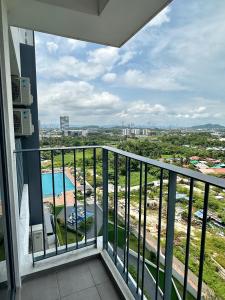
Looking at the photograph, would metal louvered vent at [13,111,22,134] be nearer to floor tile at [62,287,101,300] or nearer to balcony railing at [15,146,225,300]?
balcony railing at [15,146,225,300]

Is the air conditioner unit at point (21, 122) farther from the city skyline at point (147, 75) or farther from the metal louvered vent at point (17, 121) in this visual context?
the city skyline at point (147, 75)

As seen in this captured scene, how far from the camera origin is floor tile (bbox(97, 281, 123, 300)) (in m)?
1.54

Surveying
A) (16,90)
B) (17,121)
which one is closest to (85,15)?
(16,90)

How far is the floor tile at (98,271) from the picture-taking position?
1720 millimetres

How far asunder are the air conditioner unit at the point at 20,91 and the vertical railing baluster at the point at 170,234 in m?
2.74

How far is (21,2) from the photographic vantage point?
65.1 inches

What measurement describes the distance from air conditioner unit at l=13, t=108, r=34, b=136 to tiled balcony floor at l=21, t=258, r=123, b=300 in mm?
2185

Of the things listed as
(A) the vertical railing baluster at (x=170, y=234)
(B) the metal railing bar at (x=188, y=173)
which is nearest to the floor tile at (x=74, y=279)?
(A) the vertical railing baluster at (x=170, y=234)

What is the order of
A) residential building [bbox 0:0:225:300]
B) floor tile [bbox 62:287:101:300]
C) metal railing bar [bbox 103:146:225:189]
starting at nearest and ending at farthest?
metal railing bar [bbox 103:146:225:189] → residential building [bbox 0:0:225:300] → floor tile [bbox 62:287:101:300]

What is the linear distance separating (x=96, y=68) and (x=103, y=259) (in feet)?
48.2

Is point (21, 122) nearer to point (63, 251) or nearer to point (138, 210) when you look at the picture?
point (63, 251)

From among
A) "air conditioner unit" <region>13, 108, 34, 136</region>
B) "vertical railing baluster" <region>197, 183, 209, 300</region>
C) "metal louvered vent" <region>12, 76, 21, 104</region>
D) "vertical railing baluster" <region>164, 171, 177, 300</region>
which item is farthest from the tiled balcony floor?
"metal louvered vent" <region>12, 76, 21, 104</region>

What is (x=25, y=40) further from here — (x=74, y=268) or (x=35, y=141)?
(x=74, y=268)

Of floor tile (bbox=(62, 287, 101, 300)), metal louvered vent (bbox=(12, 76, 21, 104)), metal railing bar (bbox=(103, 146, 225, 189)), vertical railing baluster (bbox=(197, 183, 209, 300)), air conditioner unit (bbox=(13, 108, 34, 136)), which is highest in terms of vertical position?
metal louvered vent (bbox=(12, 76, 21, 104))
